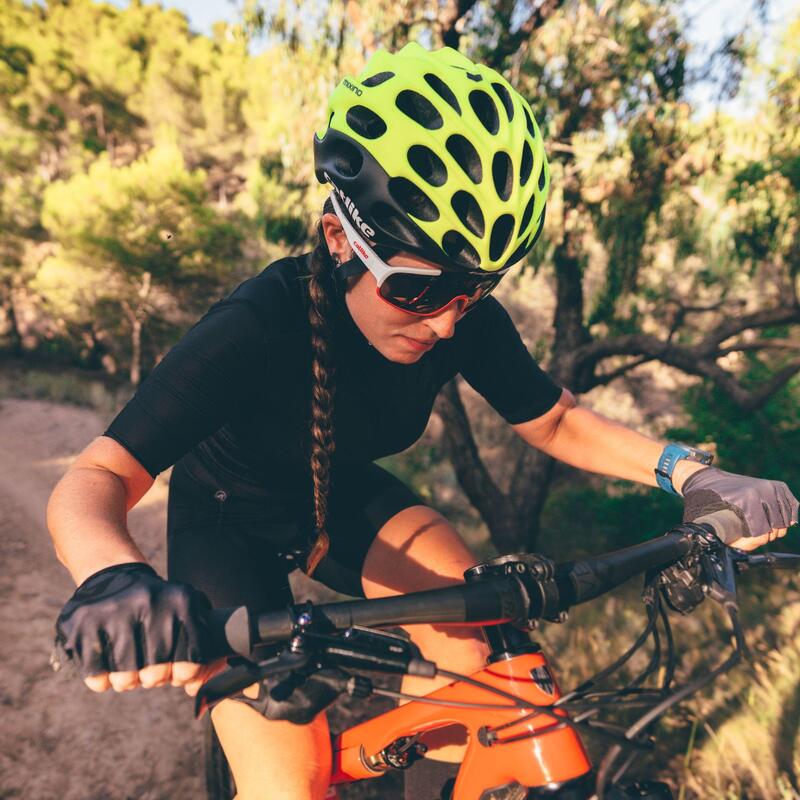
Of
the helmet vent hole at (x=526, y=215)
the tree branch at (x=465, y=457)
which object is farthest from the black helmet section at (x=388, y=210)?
the tree branch at (x=465, y=457)

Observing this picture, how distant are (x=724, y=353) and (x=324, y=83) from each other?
558 centimetres

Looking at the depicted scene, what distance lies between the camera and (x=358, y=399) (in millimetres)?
2135

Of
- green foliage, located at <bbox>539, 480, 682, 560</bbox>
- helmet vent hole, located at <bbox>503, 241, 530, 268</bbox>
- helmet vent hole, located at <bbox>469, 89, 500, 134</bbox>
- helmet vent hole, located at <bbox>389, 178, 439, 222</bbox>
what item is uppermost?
helmet vent hole, located at <bbox>469, 89, 500, 134</bbox>

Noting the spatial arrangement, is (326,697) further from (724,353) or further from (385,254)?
(724,353)

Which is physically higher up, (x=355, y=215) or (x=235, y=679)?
(x=355, y=215)

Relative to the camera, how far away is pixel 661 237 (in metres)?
7.91

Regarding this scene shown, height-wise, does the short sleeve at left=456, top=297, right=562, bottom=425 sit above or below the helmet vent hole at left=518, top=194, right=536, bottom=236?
below

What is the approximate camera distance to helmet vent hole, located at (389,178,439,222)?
1712 millimetres

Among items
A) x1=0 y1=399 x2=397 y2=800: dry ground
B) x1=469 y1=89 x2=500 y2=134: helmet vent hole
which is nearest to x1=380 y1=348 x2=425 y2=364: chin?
x1=469 y1=89 x2=500 y2=134: helmet vent hole

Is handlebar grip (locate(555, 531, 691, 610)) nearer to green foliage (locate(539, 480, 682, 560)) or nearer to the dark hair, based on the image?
the dark hair

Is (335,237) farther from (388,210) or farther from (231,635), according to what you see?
(231,635)

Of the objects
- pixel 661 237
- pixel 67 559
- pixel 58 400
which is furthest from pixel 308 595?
pixel 58 400

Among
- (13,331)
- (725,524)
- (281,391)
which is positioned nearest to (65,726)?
(281,391)

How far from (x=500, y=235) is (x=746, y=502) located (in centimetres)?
110
